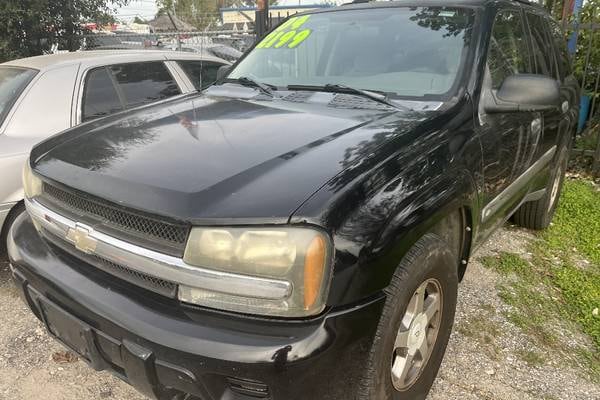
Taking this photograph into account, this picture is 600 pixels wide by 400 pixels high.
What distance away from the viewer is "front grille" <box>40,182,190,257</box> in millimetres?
1611

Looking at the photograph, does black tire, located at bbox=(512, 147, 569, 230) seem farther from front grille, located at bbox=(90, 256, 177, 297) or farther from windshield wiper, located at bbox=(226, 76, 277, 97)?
front grille, located at bbox=(90, 256, 177, 297)

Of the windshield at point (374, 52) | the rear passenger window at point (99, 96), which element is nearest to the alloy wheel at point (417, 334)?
the windshield at point (374, 52)

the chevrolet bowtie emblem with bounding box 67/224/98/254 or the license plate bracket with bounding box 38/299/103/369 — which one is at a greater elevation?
the chevrolet bowtie emblem with bounding box 67/224/98/254

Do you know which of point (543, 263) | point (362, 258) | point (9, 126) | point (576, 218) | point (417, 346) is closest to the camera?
point (362, 258)

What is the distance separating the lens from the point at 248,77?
309cm

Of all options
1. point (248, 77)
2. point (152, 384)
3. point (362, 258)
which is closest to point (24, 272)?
point (152, 384)

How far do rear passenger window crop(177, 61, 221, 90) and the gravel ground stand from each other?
8.34ft

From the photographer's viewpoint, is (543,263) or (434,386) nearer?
(434,386)

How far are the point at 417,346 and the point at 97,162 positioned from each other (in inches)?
58.4

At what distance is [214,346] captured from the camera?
4.90 feet

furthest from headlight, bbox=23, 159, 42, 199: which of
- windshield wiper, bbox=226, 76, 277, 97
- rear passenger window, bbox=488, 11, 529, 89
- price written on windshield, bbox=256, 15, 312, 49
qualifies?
rear passenger window, bbox=488, 11, 529, 89

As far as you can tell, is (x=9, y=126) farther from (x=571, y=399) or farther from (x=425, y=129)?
(x=571, y=399)

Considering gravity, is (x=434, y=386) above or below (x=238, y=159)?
below

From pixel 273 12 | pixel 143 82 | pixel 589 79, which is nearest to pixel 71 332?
pixel 143 82
